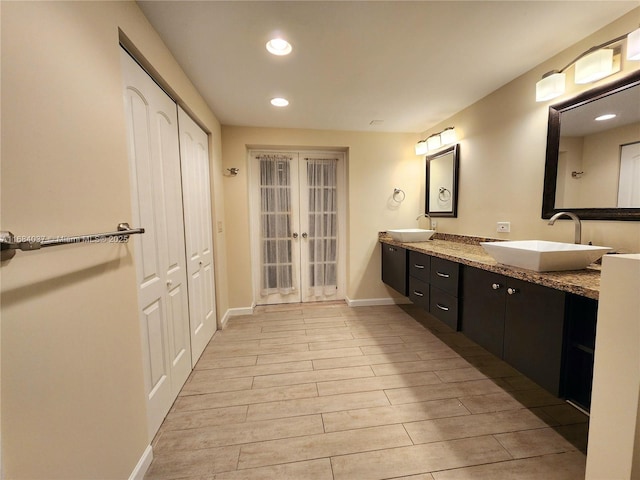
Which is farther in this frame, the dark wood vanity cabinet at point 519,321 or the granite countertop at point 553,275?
the dark wood vanity cabinet at point 519,321

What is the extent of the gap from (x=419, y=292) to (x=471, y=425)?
1.16m

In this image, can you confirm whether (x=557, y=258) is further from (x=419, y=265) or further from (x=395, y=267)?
(x=395, y=267)

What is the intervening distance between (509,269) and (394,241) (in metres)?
1.59

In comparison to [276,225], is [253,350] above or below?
below

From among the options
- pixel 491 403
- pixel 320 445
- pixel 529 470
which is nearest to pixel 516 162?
pixel 491 403

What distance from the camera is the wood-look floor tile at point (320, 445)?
4.25ft

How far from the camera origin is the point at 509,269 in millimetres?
1500

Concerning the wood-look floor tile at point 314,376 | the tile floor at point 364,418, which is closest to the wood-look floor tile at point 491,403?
the tile floor at point 364,418

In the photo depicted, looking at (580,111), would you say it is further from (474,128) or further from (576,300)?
(576,300)

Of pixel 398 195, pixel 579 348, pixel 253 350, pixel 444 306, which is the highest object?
pixel 398 195

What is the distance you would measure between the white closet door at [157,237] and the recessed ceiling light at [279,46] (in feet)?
2.48

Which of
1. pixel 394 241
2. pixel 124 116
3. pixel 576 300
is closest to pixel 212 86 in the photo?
pixel 124 116

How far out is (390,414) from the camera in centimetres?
158

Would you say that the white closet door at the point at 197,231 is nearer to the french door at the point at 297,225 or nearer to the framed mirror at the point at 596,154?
the french door at the point at 297,225
